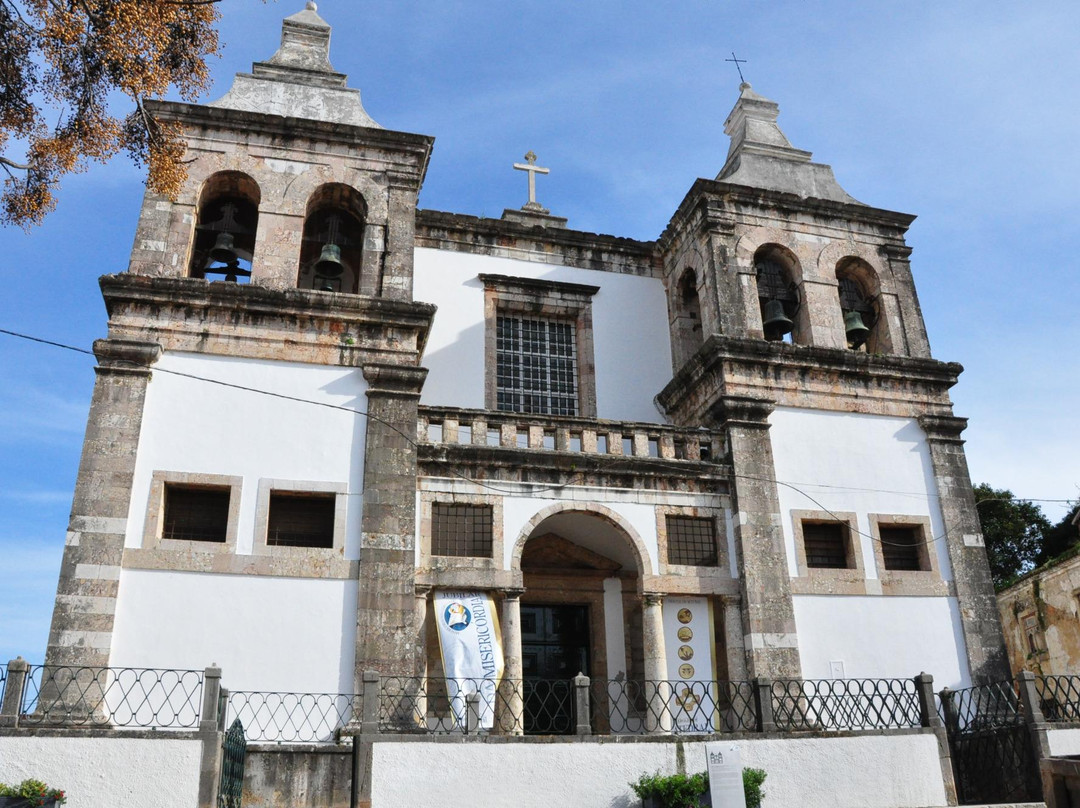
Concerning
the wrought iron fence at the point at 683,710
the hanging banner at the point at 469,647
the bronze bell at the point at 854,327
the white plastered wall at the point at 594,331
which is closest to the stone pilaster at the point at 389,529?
the hanging banner at the point at 469,647

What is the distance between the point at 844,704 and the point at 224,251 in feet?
41.7

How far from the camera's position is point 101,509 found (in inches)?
513

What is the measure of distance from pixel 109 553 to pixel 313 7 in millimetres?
12516

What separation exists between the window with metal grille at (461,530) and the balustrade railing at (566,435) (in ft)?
3.60

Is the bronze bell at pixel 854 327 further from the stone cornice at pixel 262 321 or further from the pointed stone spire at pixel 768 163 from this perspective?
the stone cornice at pixel 262 321

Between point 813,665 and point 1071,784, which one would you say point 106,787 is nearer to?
point 813,665

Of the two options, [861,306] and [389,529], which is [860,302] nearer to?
[861,306]

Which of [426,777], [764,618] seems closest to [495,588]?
[426,777]

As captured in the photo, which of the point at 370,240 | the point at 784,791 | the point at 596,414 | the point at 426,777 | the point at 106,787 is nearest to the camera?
the point at 106,787

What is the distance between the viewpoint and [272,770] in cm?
1150

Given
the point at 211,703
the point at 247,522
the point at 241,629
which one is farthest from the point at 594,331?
the point at 211,703

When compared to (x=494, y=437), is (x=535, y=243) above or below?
above

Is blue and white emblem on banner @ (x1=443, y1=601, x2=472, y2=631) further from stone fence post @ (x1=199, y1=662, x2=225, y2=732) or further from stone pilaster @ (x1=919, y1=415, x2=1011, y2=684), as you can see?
stone pilaster @ (x1=919, y1=415, x2=1011, y2=684)

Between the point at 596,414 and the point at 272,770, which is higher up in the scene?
the point at 596,414
